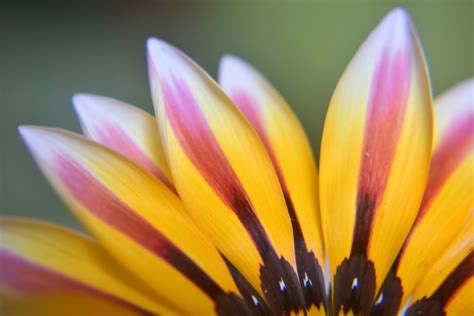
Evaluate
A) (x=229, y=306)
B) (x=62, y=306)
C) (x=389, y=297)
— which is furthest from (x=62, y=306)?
(x=389, y=297)

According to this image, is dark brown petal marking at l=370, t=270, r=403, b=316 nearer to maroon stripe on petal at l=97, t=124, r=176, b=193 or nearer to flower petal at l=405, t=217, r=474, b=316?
flower petal at l=405, t=217, r=474, b=316

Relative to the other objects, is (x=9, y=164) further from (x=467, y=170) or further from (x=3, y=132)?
(x=467, y=170)

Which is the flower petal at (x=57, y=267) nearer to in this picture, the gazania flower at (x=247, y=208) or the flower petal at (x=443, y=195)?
the gazania flower at (x=247, y=208)

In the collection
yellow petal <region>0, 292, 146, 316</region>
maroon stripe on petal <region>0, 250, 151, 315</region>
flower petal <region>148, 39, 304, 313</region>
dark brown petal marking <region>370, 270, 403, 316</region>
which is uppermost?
flower petal <region>148, 39, 304, 313</region>

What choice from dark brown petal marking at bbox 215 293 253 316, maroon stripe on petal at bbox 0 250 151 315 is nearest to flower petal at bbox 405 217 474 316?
dark brown petal marking at bbox 215 293 253 316

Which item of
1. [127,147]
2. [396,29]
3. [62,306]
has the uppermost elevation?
[396,29]

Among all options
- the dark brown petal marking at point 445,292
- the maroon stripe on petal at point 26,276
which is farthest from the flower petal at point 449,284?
the maroon stripe on petal at point 26,276

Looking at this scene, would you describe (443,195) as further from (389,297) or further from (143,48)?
(143,48)

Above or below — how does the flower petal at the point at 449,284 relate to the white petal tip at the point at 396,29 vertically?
below
